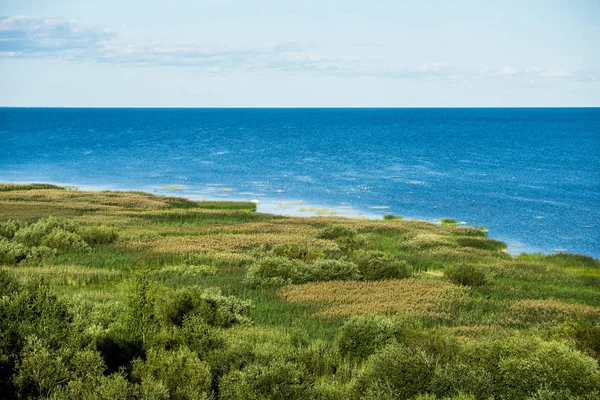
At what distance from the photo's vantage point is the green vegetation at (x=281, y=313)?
14.9 m

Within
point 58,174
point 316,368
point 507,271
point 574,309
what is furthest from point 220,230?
point 58,174

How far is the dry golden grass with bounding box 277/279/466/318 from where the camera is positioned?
87.5 ft

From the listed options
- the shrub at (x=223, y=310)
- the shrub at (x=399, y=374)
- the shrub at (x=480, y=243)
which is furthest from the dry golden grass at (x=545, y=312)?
the shrub at (x=480, y=243)

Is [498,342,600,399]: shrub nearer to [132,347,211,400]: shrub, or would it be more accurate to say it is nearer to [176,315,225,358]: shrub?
[132,347,211,400]: shrub

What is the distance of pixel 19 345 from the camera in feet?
51.1

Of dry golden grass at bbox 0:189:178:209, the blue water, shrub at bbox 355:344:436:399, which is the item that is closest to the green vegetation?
shrub at bbox 355:344:436:399

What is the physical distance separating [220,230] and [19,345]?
107 feet

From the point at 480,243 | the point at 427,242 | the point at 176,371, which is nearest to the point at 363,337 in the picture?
the point at 176,371

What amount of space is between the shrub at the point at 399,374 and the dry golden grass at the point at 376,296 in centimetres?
993

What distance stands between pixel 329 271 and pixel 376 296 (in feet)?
14.1

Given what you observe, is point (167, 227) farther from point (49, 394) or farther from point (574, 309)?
point (49, 394)

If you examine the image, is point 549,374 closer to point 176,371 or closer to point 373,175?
point 176,371

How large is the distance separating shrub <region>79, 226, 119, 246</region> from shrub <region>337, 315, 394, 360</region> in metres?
24.2

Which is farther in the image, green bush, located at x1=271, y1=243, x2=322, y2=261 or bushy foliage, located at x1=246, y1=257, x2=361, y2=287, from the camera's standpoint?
green bush, located at x1=271, y1=243, x2=322, y2=261
